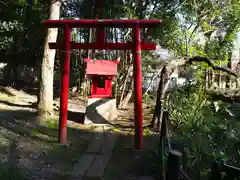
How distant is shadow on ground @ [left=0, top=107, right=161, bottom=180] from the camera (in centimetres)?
520

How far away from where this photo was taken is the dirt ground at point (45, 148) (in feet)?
17.1

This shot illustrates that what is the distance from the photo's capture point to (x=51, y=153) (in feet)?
20.1

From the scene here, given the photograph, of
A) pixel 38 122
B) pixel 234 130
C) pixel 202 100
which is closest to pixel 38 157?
pixel 38 122

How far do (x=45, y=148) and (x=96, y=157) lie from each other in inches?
43.9

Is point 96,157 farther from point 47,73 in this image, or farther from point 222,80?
point 222,80

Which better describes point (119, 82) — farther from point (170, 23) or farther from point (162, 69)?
point (162, 69)

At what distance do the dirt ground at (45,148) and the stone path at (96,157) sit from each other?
0.11 meters

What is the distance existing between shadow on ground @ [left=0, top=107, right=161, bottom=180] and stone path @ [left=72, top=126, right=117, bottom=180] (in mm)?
107

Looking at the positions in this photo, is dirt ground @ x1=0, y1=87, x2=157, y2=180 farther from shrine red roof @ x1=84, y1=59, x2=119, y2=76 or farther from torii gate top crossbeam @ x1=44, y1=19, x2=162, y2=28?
torii gate top crossbeam @ x1=44, y1=19, x2=162, y2=28

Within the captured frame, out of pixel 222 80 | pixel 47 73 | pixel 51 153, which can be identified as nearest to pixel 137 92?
pixel 51 153

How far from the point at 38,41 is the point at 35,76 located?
554cm

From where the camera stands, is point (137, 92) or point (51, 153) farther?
point (137, 92)

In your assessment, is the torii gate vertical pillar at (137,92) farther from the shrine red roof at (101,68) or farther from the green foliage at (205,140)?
the shrine red roof at (101,68)

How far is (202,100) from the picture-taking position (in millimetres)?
8086
